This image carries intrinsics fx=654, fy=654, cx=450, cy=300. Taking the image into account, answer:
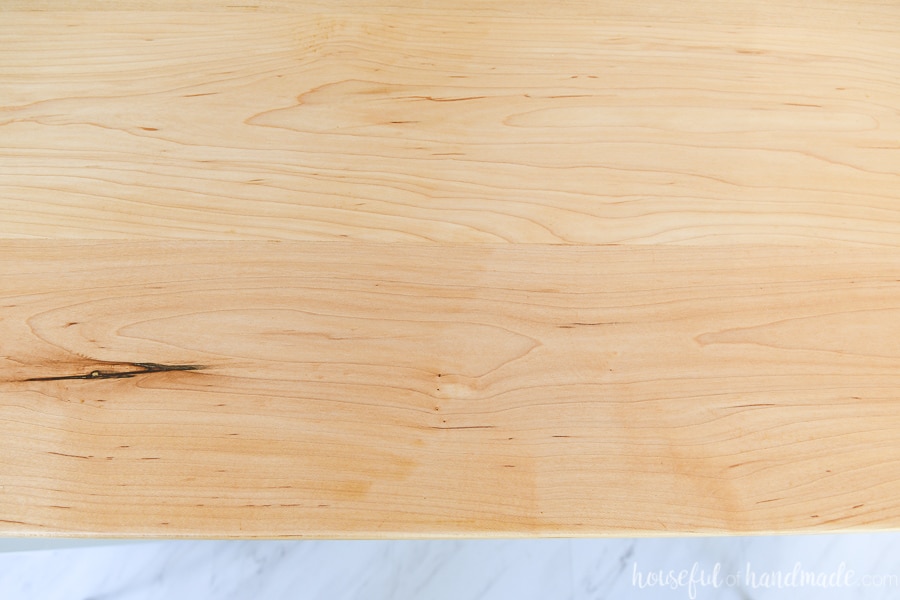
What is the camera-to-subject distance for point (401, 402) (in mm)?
458

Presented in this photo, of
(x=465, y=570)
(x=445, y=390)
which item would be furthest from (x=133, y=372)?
(x=465, y=570)

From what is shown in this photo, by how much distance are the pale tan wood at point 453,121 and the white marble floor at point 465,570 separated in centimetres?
30

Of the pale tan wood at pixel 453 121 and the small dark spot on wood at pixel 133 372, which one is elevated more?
the pale tan wood at pixel 453 121

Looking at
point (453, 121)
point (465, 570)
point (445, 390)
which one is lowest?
point (465, 570)

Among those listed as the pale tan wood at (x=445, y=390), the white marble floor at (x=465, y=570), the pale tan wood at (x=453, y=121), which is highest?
the pale tan wood at (x=453, y=121)

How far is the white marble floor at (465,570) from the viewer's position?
23.6 inches

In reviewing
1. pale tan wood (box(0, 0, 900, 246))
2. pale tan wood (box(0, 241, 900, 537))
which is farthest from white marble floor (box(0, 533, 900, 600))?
pale tan wood (box(0, 0, 900, 246))

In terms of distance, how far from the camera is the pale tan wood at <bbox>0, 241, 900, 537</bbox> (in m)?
0.43

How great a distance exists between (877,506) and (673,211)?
252mm

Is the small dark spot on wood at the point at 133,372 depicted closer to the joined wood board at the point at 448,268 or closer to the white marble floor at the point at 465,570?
the joined wood board at the point at 448,268

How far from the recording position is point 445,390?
1.52 feet

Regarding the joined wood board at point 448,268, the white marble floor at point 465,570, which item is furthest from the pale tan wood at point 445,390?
the white marble floor at point 465,570

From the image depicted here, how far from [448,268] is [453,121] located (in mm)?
135

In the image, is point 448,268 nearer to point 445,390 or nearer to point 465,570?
point 445,390
